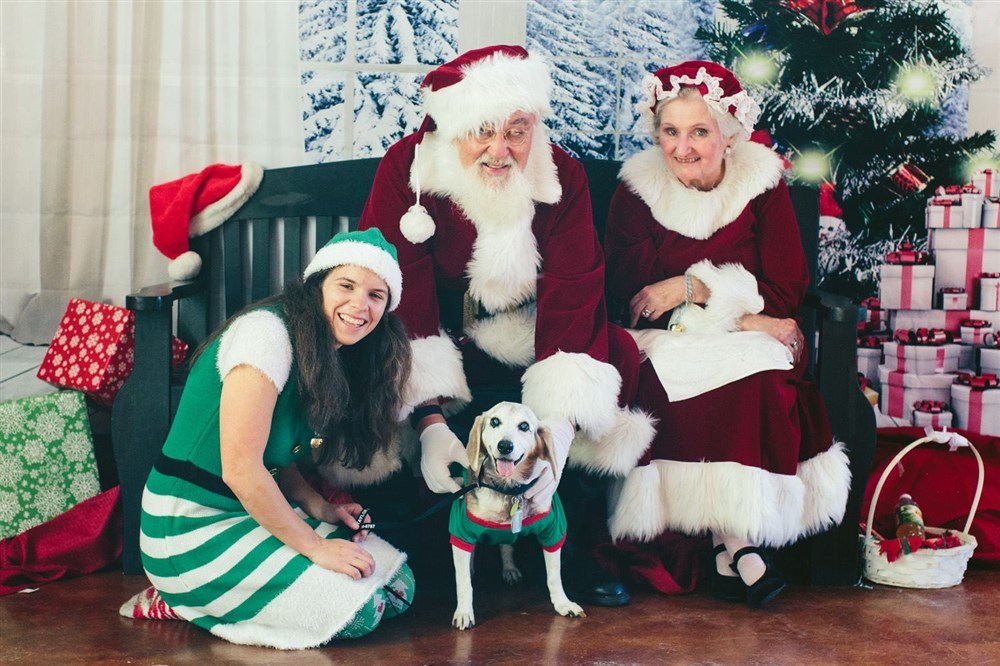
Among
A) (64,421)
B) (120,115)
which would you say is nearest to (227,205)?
(120,115)

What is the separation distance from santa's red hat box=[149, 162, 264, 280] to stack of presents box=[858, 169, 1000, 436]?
207 cm

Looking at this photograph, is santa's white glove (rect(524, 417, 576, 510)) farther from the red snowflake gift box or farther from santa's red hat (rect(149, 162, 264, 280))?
santa's red hat (rect(149, 162, 264, 280))

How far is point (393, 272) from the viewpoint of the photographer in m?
2.34

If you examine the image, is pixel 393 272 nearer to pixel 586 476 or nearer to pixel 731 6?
pixel 586 476

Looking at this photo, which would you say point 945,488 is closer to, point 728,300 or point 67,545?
point 728,300

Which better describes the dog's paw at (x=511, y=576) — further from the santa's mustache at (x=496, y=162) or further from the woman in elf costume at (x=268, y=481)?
the santa's mustache at (x=496, y=162)

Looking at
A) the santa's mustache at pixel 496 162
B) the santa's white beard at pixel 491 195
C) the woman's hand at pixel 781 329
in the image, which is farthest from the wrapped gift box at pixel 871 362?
the santa's mustache at pixel 496 162

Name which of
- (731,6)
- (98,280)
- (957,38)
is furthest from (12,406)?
(957,38)

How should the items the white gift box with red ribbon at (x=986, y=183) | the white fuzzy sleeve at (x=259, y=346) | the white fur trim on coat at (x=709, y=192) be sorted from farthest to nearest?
the white gift box with red ribbon at (x=986, y=183) → the white fur trim on coat at (x=709, y=192) → the white fuzzy sleeve at (x=259, y=346)

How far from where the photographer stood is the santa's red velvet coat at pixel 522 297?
2.54m

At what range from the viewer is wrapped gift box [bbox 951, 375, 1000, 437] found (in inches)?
133

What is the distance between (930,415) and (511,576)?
156cm

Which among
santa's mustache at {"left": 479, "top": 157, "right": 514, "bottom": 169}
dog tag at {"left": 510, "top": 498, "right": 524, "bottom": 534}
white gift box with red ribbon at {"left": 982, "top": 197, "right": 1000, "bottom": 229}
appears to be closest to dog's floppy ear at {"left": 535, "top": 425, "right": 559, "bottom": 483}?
dog tag at {"left": 510, "top": 498, "right": 524, "bottom": 534}

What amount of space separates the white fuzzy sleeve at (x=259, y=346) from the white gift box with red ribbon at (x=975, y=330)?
91.5 inches
